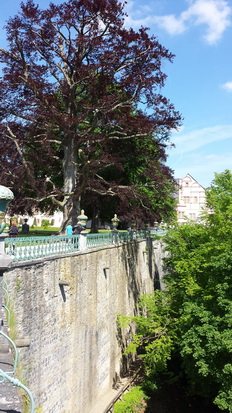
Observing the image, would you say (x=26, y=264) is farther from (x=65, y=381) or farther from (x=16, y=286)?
(x=65, y=381)

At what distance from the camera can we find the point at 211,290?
1291cm

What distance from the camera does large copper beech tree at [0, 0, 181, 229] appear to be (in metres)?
15.4

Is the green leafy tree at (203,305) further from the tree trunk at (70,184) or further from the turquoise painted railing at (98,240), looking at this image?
the tree trunk at (70,184)

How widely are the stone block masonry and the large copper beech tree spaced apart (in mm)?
4393

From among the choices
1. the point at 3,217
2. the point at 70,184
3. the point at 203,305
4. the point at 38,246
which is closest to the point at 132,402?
the point at 203,305

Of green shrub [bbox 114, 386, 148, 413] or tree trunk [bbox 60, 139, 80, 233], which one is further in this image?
tree trunk [bbox 60, 139, 80, 233]

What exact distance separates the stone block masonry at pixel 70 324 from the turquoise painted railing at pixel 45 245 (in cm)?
24

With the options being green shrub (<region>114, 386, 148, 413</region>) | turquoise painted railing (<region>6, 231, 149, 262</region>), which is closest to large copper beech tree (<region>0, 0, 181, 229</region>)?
turquoise painted railing (<region>6, 231, 149, 262</region>)

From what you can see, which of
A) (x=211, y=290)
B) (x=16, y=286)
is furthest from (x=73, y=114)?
(x=16, y=286)

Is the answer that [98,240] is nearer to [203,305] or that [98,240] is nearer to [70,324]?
[70,324]

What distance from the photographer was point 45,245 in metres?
9.01

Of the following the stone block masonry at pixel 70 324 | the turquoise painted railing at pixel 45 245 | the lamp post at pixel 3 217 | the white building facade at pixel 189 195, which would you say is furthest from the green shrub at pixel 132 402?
the white building facade at pixel 189 195

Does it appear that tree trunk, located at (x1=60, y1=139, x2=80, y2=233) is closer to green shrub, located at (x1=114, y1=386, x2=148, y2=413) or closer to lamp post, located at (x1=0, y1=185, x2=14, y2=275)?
green shrub, located at (x1=114, y1=386, x2=148, y2=413)

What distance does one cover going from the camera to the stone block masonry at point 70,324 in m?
7.59
